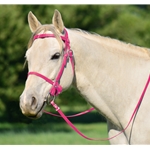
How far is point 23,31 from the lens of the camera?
703 inches

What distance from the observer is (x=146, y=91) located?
4.54m

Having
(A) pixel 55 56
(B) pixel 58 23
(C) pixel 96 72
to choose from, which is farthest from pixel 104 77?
(B) pixel 58 23

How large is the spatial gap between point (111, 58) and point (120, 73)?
0.67 feet

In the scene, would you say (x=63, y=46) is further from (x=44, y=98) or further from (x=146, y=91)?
(x=146, y=91)

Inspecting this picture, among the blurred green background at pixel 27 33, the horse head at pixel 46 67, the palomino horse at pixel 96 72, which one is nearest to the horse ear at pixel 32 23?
the palomino horse at pixel 96 72

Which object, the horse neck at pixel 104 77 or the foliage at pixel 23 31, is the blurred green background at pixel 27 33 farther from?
the horse neck at pixel 104 77

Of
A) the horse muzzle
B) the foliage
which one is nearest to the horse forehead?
the horse muzzle

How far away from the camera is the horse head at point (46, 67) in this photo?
408cm

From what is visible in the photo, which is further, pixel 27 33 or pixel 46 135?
pixel 27 33

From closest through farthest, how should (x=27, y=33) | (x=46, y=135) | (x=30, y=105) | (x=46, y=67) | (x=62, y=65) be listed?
1. (x=30, y=105)
2. (x=46, y=67)
3. (x=62, y=65)
4. (x=46, y=135)
5. (x=27, y=33)

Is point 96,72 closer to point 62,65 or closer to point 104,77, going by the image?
point 104,77

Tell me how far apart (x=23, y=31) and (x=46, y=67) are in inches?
547

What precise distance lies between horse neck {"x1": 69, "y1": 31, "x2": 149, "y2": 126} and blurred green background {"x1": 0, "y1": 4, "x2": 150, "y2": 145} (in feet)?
35.0

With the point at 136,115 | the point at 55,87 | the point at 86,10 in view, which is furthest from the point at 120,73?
the point at 86,10
